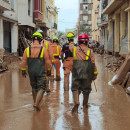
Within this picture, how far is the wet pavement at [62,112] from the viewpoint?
17.7 ft

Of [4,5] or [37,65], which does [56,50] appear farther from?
[4,5]

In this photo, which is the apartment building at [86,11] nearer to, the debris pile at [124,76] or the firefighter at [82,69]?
the debris pile at [124,76]

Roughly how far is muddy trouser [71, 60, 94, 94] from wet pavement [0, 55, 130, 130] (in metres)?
0.58

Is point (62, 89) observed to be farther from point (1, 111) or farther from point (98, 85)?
point (1, 111)

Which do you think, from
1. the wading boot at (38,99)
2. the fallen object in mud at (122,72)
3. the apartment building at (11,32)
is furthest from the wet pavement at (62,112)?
the apartment building at (11,32)

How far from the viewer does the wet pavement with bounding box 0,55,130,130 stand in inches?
212

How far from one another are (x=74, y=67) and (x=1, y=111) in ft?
6.18

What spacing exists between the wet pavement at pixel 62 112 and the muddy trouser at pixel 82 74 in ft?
1.90

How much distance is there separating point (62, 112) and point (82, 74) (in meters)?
0.94

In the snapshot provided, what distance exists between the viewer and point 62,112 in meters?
6.36

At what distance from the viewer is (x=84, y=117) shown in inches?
236

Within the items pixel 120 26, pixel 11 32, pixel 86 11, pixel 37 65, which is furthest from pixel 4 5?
pixel 86 11

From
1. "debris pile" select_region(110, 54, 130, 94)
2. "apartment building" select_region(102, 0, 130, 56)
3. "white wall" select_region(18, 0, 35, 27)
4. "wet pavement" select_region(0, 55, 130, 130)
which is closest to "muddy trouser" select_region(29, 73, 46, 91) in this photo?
"wet pavement" select_region(0, 55, 130, 130)

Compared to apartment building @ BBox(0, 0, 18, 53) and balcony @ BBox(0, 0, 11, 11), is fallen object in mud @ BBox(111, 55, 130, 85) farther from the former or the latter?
apartment building @ BBox(0, 0, 18, 53)
